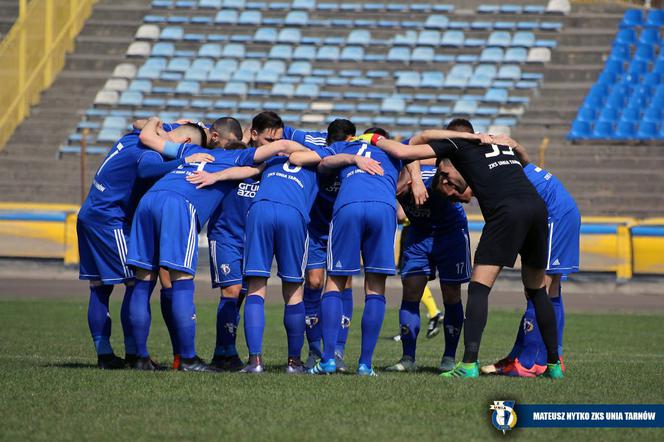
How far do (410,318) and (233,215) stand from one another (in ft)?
6.15

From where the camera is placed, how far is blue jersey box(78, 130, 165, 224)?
9.82m

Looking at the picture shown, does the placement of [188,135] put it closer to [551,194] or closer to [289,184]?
[289,184]

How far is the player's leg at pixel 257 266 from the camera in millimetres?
9062

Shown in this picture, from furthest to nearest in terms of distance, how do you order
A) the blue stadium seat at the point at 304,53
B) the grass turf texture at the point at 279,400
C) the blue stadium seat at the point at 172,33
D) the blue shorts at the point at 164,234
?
the blue stadium seat at the point at 172,33 → the blue stadium seat at the point at 304,53 → the blue shorts at the point at 164,234 → the grass turf texture at the point at 279,400

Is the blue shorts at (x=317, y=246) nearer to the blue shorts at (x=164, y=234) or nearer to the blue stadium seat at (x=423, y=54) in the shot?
the blue shorts at (x=164, y=234)

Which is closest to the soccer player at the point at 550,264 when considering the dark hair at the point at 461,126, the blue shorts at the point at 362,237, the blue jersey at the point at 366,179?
the dark hair at the point at 461,126

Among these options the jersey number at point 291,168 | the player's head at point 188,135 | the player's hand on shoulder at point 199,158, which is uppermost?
the player's head at point 188,135

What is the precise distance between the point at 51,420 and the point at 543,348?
4.72 m

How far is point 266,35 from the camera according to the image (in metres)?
33.4

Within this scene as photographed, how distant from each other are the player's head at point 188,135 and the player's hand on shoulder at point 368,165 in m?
1.58

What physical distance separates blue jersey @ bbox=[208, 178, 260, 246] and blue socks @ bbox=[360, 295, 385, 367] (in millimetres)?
1548

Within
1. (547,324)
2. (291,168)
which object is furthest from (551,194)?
(291,168)

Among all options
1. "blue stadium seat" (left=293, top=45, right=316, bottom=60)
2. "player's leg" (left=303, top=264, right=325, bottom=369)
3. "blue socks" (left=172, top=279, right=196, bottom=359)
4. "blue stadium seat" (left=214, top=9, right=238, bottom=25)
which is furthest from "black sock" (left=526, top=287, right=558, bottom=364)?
"blue stadium seat" (left=214, top=9, right=238, bottom=25)

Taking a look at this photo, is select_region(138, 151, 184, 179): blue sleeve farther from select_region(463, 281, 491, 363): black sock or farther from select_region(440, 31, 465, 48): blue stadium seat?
select_region(440, 31, 465, 48): blue stadium seat
